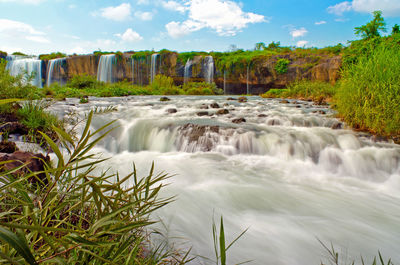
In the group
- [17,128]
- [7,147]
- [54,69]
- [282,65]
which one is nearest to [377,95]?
[7,147]

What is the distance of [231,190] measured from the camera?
284cm

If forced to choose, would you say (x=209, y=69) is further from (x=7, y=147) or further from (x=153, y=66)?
(x=7, y=147)

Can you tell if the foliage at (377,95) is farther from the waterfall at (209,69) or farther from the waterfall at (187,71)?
the waterfall at (187,71)

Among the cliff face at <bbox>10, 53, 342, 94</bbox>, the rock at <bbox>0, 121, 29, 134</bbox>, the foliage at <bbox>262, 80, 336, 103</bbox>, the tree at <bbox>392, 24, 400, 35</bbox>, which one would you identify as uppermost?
the tree at <bbox>392, 24, 400, 35</bbox>

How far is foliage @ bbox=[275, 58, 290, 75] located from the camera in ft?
62.1

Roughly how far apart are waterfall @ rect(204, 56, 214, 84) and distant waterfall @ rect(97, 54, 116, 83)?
10243 mm

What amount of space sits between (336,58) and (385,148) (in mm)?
14609

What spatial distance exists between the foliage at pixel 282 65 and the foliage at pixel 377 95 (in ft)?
48.6

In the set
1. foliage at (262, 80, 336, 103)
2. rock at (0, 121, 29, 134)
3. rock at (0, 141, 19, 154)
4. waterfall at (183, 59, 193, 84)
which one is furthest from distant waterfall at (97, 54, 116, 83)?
rock at (0, 141, 19, 154)

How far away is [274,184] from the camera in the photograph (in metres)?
3.09

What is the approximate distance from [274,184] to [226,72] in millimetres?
19914

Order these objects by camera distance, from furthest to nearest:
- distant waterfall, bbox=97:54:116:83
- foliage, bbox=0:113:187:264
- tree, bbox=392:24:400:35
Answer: distant waterfall, bbox=97:54:116:83, tree, bbox=392:24:400:35, foliage, bbox=0:113:187:264

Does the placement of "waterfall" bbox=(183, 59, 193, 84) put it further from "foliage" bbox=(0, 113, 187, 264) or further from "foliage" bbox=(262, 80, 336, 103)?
"foliage" bbox=(0, 113, 187, 264)

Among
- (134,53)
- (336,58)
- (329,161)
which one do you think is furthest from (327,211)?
(134,53)
